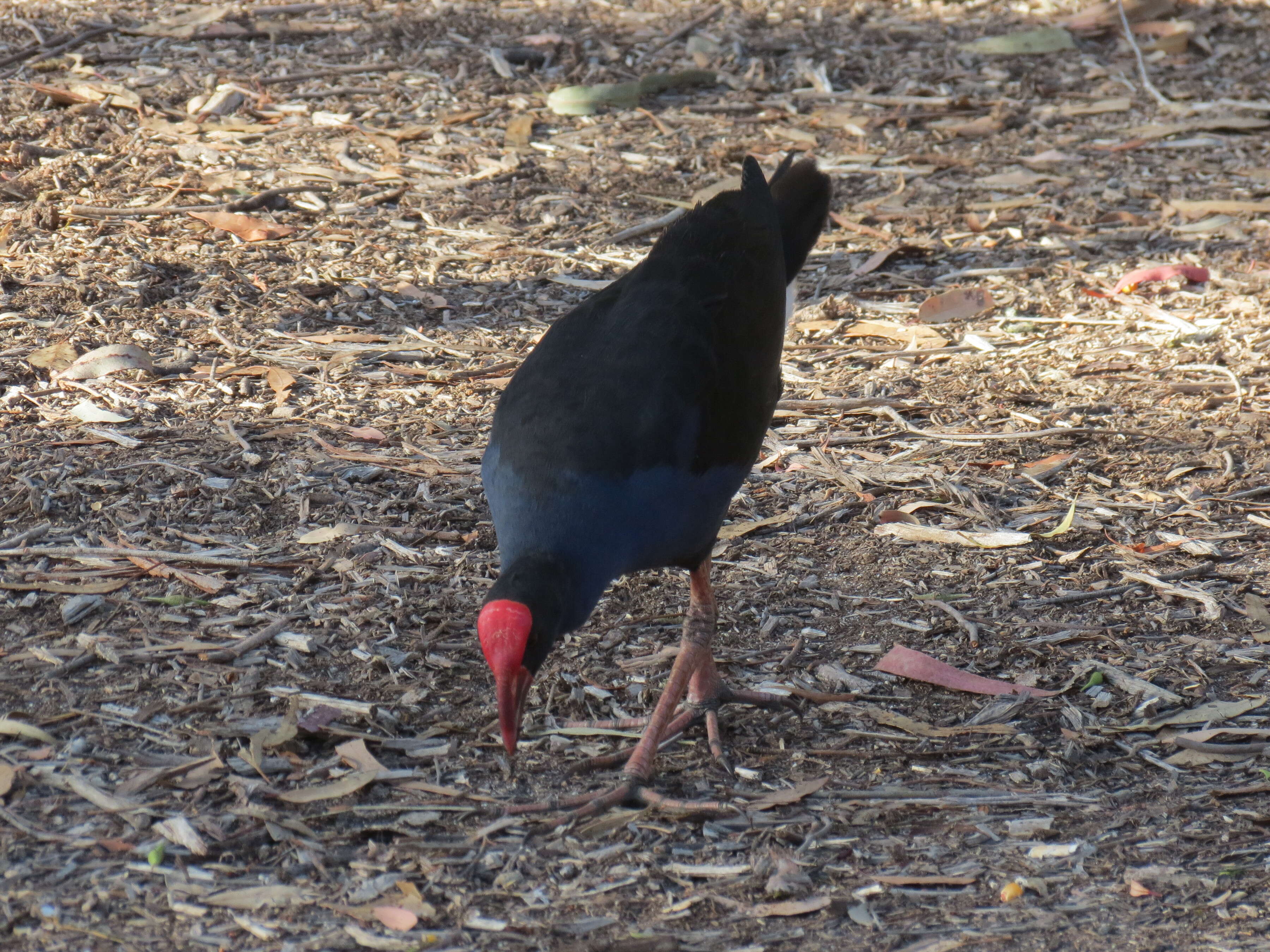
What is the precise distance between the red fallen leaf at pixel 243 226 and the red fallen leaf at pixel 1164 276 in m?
4.47

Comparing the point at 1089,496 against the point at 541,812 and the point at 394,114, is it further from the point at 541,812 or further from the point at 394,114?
the point at 394,114

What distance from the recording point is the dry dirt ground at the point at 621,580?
3.46 m

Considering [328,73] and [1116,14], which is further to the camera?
[1116,14]

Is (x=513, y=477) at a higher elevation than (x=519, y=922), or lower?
higher

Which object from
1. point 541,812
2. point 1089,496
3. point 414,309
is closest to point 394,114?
point 414,309

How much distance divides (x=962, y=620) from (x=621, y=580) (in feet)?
4.14

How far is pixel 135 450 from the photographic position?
17.6ft

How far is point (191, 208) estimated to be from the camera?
7.30m

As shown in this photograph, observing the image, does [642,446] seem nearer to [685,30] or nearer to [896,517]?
[896,517]

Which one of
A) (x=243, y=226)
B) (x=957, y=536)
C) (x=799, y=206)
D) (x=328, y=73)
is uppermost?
(x=799, y=206)

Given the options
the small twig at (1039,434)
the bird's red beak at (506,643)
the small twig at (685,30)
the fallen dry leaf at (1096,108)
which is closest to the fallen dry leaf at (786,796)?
the bird's red beak at (506,643)

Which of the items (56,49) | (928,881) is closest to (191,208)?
(56,49)

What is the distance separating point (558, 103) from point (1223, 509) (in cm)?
530

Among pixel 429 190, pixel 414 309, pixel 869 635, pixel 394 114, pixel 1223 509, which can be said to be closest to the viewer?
pixel 869 635
